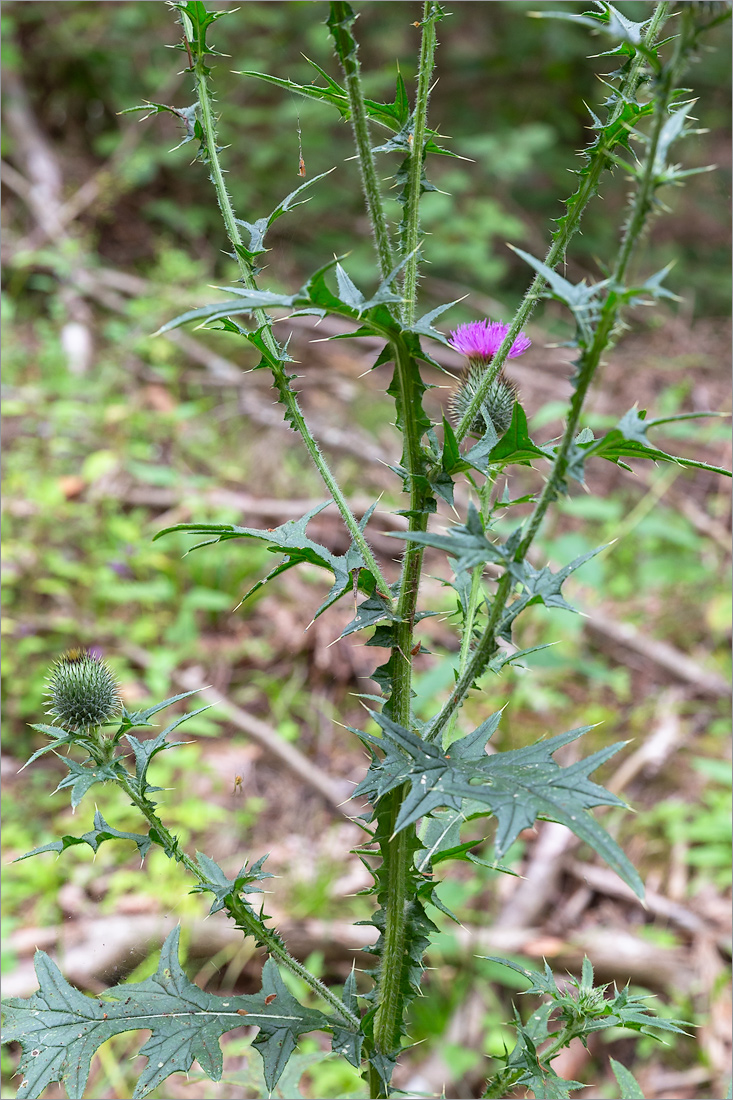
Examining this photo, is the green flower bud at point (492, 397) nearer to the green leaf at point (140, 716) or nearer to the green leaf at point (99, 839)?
the green leaf at point (140, 716)

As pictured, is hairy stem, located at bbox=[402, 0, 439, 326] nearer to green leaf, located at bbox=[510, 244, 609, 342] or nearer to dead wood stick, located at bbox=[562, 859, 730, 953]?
green leaf, located at bbox=[510, 244, 609, 342]

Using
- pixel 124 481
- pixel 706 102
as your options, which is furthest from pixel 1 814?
pixel 706 102

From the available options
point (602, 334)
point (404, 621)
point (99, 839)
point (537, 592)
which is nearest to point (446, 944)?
point (99, 839)

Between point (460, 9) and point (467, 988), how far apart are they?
334 inches

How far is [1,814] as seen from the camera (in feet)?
10.4

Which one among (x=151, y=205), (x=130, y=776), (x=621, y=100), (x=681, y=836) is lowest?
(x=681, y=836)

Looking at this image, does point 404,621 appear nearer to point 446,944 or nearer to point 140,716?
point 140,716

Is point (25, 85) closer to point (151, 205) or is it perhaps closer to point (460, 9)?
point (151, 205)

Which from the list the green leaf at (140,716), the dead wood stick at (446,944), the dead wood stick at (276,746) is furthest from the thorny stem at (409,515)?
the dead wood stick at (276,746)

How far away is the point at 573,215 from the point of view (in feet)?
4.05

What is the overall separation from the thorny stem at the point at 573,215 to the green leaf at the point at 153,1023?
983 millimetres

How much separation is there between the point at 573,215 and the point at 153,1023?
1.45 meters

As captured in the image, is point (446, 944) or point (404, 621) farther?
point (446, 944)

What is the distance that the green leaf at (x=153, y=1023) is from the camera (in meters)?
1.25
